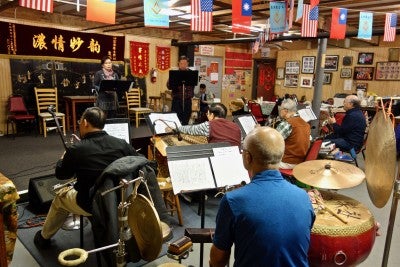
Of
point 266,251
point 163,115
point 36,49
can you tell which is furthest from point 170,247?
point 36,49

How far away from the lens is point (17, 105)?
689cm

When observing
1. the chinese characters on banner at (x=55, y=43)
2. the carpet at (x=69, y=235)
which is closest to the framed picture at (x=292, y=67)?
the chinese characters on banner at (x=55, y=43)

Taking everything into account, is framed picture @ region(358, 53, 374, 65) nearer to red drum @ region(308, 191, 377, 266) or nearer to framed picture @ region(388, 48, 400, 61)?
framed picture @ region(388, 48, 400, 61)

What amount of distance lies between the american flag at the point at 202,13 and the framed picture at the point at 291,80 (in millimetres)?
7450

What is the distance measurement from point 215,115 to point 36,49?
5.20 m

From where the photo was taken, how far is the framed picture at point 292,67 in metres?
11.0

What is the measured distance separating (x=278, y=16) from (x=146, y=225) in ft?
12.2

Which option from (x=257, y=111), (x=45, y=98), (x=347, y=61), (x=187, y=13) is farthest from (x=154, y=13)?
(x=347, y=61)

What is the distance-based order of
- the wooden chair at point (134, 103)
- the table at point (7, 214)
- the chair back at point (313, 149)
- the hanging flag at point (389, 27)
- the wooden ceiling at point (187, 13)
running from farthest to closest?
the wooden chair at point (134, 103), the wooden ceiling at point (187, 13), the hanging flag at point (389, 27), the chair back at point (313, 149), the table at point (7, 214)

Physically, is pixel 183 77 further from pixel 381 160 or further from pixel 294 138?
pixel 381 160

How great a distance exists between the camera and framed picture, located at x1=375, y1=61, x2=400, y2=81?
8984 millimetres

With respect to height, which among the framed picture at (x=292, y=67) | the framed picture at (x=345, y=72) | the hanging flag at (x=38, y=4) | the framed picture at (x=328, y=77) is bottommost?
the framed picture at (x=328, y=77)

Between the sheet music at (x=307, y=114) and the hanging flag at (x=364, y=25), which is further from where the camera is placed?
the sheet music at (x=307, y=114)

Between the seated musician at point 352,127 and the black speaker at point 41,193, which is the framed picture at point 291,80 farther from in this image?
the black speaker at point 41,193
